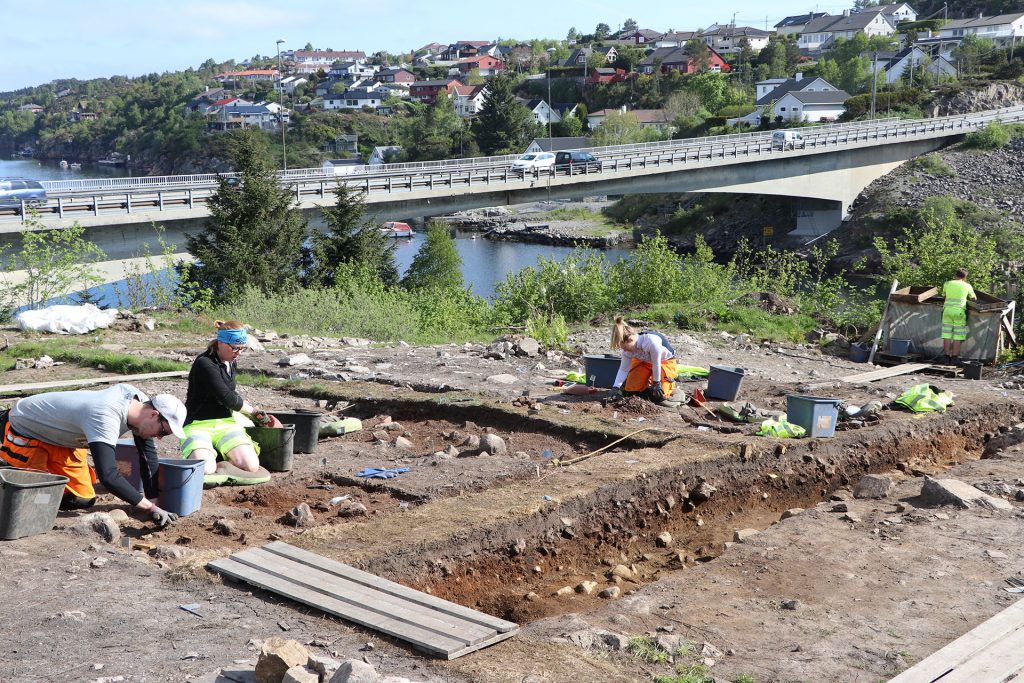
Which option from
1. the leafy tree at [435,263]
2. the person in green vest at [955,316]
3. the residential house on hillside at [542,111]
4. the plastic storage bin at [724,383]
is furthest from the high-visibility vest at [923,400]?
the residential house on hillside at [542,111]

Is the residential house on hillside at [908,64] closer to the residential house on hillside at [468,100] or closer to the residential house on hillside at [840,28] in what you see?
the residential house on hillside at [840,28]

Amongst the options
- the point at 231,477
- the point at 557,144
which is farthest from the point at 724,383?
the point at 557,144

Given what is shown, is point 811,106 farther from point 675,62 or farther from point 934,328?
point 934,328

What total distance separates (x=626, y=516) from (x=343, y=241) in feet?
77.8

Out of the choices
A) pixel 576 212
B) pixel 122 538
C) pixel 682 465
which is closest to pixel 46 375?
pixel 122 538

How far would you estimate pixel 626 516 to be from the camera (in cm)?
826

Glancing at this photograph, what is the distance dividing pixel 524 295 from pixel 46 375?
10992 mm

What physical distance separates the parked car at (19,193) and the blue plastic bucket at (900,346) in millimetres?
20320

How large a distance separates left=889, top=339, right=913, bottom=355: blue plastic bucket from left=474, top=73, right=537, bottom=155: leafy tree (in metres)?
70.0

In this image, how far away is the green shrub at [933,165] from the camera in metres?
53.8

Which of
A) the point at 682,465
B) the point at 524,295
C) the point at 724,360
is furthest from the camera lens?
the point at 524,295

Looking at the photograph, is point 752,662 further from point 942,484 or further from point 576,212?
point 576,212

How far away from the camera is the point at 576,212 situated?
69375 mm

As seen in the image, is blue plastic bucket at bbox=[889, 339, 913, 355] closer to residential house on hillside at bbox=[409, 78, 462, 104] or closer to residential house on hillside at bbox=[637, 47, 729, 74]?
residential house on hillside at bbox=[637, 47, 729, 74]
